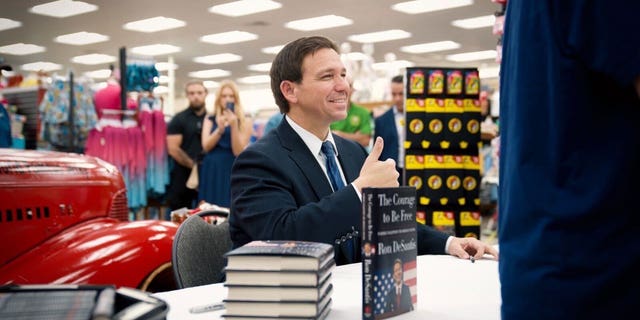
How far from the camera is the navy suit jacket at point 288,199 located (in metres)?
1.55

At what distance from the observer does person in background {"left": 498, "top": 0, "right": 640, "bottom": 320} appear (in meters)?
0.75

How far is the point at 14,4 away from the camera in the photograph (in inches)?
299

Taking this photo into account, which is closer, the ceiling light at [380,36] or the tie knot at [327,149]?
the tie knot at [327,149]

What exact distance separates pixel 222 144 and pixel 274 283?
4066 mm

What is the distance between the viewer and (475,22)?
440 inches

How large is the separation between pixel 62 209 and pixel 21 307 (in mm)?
1932

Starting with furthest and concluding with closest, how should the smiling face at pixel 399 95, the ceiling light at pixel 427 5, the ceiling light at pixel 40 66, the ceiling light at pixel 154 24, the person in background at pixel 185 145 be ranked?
the ceiling light at pixel 40 66, the ceiling light at pixel 154 24, the ceiling light at pixel 427 5, the smiling face at pixel 399 95, the person in background at pixel 185 145

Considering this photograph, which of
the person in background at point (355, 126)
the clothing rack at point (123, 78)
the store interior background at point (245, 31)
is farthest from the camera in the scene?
the store interior background at point (245, 31)

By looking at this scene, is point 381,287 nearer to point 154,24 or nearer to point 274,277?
point 274,277

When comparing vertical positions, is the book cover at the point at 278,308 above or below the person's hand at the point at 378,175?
below

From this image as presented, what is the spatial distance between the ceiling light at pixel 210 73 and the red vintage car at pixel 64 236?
14089 millimetres

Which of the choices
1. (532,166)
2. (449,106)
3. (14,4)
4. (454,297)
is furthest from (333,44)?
(14,4)

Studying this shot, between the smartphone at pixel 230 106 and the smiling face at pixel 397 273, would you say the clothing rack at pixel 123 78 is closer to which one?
the smartphone at pixel 230 106

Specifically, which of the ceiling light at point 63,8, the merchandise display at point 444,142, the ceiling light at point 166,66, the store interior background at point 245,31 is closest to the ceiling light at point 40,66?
the store interior background at point 245,31
